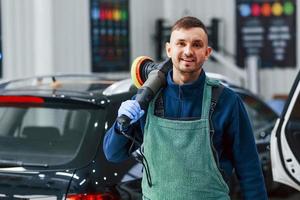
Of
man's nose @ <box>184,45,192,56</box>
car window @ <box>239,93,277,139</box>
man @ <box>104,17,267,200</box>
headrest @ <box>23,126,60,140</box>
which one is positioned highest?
man's nose @ <box>184,45,192,56</box>

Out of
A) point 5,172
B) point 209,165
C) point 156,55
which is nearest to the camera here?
point 209,165

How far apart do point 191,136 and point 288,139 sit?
1.43 m

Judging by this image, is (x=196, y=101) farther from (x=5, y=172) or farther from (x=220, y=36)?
(x=220, y=36)

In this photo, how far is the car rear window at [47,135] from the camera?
377 cm

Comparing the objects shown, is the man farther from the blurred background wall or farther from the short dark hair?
the blurred background wall

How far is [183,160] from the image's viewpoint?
280cm

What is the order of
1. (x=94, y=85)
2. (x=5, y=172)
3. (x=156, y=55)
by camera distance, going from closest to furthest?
(x=5, y=172) < (x=94, y=85) < (x=156, y=55)

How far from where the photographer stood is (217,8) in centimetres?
1235

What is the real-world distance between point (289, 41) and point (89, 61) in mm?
3824

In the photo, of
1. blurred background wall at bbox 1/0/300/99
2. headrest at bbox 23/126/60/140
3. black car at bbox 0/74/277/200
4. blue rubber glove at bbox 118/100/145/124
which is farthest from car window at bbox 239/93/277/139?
blurred background wall at bbox 1/0/300/99

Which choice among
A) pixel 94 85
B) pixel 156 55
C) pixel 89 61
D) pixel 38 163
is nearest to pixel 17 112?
pixel 94 85

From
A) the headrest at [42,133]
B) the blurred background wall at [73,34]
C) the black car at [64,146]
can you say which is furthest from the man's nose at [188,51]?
the blurred background wall at [73,34]

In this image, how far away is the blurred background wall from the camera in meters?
8.61

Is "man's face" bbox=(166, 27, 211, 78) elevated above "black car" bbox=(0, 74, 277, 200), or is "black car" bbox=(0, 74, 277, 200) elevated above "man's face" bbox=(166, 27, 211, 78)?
"man's face" bbox=(166, 27, 211, 78)
